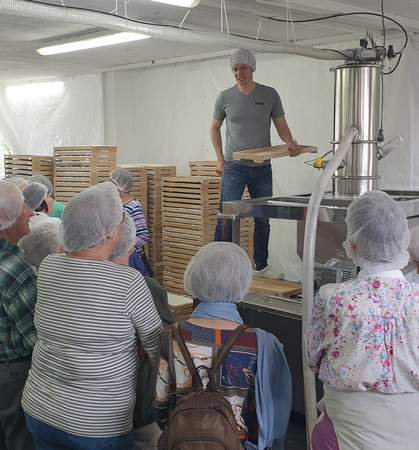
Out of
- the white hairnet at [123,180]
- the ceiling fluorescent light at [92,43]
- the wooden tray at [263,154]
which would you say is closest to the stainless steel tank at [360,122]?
the wooden tray at [263,154]

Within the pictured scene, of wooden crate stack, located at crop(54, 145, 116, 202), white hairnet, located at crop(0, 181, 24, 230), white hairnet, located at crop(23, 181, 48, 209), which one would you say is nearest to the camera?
white hairnet, located at crop(0, 181, 24, 230)

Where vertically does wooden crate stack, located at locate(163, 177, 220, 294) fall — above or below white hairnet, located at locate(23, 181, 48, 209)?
below

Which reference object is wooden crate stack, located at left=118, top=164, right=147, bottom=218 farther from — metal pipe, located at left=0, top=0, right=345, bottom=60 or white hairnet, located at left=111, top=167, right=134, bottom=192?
metal pipe, located at left=0, top=0, right=345, bottom=60

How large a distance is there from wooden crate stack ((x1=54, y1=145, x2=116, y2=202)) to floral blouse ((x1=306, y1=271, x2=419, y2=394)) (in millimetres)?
4871

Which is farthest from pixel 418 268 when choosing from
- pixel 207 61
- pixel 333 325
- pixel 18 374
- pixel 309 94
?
pixel 207 61

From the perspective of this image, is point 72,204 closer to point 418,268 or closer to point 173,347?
point 173,347

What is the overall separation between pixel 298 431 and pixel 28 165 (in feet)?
16.4

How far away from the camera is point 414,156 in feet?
17.9

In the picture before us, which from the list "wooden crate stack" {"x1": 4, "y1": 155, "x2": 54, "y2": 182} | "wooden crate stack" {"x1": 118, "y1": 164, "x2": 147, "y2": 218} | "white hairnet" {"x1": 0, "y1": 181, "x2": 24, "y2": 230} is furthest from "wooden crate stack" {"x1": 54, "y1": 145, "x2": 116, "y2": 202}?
"white hairnet" {"x1": 0, "y1": 181, "x2": 24, "y2": 230}

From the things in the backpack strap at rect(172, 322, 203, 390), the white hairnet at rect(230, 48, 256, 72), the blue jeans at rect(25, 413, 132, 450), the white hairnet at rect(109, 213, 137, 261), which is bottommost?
the blue jeans at rect(25, 413, 132, 450)

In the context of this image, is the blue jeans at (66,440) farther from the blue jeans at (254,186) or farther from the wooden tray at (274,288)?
the blue jeans at (254,186)

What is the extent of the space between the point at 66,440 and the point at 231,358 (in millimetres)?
660

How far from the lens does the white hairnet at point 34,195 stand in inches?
158

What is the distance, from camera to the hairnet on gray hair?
1.84 m
